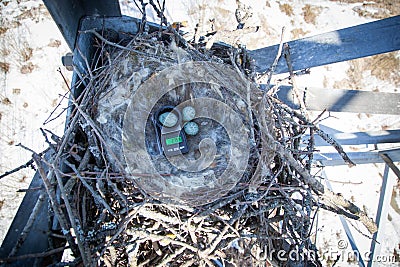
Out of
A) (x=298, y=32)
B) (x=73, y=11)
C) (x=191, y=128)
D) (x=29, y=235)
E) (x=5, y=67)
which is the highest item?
(x=298, y=32)

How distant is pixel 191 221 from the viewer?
1.14 m

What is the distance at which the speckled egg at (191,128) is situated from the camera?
62.9 inches

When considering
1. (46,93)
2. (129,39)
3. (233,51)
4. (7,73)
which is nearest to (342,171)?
(233,51)

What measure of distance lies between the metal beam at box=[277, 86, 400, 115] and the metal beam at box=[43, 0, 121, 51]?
90cm

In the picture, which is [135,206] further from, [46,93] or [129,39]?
[46,93]

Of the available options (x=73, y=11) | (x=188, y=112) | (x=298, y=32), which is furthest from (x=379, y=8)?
(x=73, y=11)

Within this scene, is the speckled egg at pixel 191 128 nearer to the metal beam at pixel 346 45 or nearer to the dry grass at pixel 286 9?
the metal beam at pixel 346 45

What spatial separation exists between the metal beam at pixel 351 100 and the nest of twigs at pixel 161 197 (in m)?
0.23

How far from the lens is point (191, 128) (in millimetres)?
1597

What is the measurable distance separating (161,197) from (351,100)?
3.31 ft

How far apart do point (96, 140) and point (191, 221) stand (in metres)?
0.49

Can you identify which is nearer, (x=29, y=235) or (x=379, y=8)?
Answer: (x=29, y=235)

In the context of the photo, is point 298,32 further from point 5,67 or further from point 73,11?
point 5,67

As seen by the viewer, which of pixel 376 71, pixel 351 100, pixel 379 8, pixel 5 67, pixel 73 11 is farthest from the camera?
pixel 379 8
